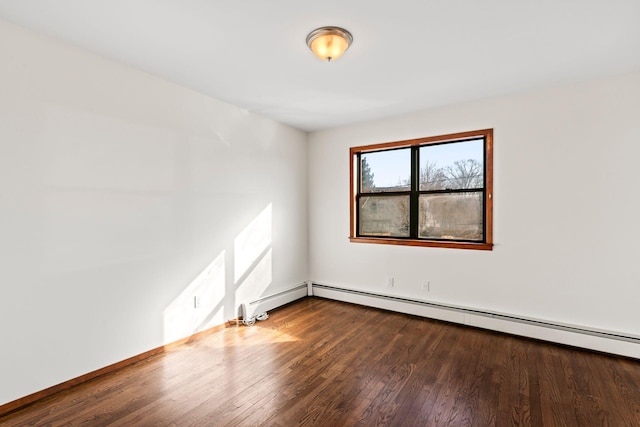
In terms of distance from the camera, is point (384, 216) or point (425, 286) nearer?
point (425, 286)

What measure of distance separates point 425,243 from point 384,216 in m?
0.68

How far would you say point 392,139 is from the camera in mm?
3961

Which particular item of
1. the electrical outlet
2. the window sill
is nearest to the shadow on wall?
the window sill

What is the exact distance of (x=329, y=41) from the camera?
2.11 meters

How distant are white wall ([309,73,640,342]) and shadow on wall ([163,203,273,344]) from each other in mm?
1767

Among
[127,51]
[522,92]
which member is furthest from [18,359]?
[522,92]

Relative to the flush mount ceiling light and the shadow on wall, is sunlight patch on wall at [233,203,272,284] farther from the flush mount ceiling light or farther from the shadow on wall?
the flush mount ceiling light

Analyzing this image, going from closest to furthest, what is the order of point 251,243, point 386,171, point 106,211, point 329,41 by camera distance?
1. point 329,41
2. point 106,211
3. point 251,243
4. point 386,171

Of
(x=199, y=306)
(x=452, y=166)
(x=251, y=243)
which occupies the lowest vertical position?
(x=199, y=306)

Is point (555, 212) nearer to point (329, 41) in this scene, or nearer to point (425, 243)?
Result: point (425, 243)

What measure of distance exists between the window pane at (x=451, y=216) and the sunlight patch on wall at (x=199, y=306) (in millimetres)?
2446

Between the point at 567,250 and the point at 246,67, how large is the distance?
3388 millimetres

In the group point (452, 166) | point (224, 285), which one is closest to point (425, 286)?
point (452, 166)

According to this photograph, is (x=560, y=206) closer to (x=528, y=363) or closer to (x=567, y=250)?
(x=567, y=250)
